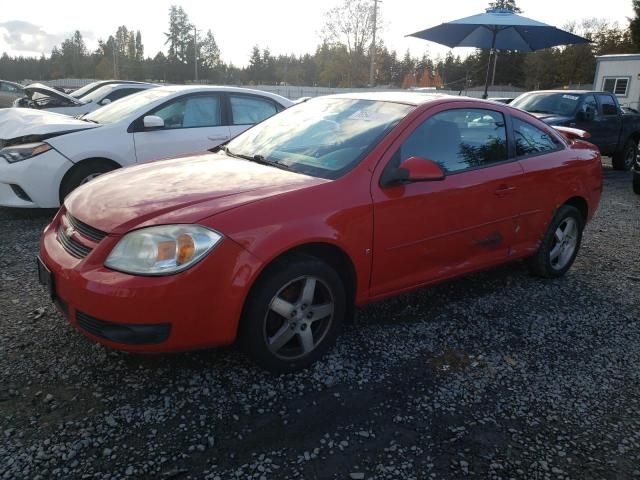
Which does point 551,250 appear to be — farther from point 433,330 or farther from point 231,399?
point 231,399

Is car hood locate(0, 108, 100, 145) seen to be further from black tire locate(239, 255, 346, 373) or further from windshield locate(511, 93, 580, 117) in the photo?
windshield locate(511, 93, 580, 117)

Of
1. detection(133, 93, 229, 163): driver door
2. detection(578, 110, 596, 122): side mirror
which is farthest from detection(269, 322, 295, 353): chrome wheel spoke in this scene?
detection(578, 110, 596, 122): side mirror

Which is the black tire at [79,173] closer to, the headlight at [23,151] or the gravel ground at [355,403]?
the headlight at [23,151]

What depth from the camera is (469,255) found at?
3.63m

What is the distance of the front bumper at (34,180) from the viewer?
526 cm

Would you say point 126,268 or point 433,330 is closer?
point 126,268

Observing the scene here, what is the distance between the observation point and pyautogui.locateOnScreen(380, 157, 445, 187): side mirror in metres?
2.94

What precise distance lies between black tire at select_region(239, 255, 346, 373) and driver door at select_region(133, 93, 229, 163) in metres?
3.47

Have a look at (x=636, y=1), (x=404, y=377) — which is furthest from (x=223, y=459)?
(x=636, y=1)

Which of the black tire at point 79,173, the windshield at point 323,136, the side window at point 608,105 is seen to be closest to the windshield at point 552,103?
the side window at point 608,105

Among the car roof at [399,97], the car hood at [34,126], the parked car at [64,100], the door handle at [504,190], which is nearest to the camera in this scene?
the car roof at [399,97]

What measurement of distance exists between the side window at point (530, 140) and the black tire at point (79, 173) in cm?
422

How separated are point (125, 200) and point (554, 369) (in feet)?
8.67

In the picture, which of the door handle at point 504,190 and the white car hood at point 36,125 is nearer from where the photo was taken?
the door handle at point 504,190
